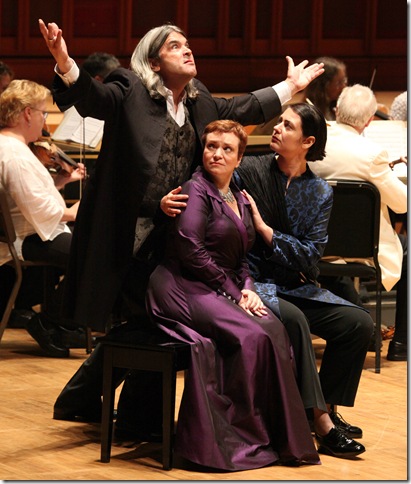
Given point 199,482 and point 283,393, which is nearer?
point 199,482

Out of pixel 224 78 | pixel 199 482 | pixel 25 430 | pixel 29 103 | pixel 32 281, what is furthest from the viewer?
pixel 224 78

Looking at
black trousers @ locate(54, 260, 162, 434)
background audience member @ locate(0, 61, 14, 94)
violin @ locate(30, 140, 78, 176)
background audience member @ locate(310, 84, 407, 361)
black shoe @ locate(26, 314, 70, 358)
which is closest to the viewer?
black trousers @ locate(54, 260, 162, 434)

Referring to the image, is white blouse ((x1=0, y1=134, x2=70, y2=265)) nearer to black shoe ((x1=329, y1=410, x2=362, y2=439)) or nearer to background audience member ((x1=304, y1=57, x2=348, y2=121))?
black shoe ((x1=329, y1=410, x2=362, y2=439))

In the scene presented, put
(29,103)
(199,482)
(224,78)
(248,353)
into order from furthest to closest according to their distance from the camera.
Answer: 1. (224,78)
2. (29,103)
3. (248,353)
4. (199,482)

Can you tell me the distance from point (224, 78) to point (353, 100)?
4.49 metres

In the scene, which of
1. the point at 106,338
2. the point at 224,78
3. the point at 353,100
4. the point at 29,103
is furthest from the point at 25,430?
the point at 224,78

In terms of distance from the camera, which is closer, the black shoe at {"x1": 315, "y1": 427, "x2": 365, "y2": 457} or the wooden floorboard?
the wooden floorboard

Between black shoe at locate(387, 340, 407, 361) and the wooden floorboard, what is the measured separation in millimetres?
405

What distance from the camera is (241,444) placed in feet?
12.0

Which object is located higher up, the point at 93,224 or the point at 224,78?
the point at 224,78

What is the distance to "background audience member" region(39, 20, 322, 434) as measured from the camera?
3816mm

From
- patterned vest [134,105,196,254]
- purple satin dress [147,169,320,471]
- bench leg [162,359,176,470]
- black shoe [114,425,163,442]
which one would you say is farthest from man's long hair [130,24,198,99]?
black shoe [114,425,163,442]

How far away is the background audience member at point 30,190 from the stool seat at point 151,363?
1631mm

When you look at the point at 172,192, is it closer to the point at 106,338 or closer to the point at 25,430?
the point at 106,338
